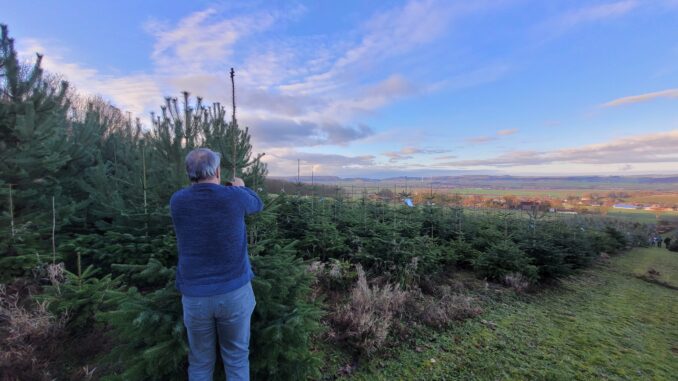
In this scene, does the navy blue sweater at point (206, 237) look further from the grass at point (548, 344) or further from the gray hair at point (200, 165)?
the grass at point (548, 344)

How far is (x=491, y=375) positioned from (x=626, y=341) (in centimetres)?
290

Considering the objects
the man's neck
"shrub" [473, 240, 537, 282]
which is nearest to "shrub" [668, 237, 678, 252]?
"shrub" [473, 240, 537, 282]

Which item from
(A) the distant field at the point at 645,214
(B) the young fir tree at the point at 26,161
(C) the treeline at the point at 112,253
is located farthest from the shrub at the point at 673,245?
(B) the young fir tree at the point at 26,161

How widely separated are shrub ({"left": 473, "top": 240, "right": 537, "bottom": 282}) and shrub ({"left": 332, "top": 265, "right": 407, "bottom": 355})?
3.21 m

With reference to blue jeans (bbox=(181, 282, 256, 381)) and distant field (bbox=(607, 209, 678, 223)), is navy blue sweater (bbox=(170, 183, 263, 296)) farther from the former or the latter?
distant field (bbox=(607, 209, 678, 223))

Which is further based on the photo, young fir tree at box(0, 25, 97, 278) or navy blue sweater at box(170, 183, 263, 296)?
young fir tree at box(0, 25, 97, 278)

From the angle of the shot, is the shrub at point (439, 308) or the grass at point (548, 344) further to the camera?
the shrub at point (439, 308)

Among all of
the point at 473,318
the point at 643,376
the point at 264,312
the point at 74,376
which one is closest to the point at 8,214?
the point at 74,376

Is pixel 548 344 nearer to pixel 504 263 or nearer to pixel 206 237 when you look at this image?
pixel 504 263

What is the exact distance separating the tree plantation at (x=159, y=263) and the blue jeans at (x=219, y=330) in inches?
6.8

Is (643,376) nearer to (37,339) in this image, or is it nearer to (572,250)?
(572,250)

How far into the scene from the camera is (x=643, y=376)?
331 cm

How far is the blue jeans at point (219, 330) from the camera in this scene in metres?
1.79

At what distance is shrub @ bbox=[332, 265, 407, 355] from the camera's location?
Result: 348 cm
